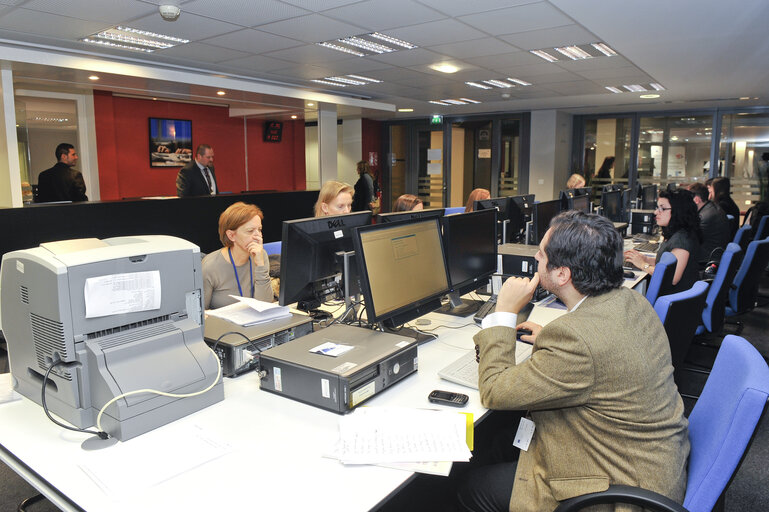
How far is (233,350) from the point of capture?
1.85 meters

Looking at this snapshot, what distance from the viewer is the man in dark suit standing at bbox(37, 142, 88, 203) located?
6.62m

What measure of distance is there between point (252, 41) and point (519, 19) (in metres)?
2.41

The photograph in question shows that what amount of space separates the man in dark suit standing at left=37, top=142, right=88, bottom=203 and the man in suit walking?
6.81 metres

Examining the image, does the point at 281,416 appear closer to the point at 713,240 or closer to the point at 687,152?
the point at 713,240

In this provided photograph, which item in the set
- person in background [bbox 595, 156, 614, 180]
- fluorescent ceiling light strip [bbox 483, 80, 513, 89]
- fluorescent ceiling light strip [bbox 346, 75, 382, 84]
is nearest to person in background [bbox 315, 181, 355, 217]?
fluorescent ceiling light strip [bbox 346, 75, 382, 84]

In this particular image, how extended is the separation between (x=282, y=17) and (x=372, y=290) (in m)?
3.03

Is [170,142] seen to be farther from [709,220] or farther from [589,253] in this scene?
[589,253]

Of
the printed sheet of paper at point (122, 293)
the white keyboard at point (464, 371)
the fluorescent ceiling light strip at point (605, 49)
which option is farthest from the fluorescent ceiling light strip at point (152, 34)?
the white keyboard at point (464, 371)

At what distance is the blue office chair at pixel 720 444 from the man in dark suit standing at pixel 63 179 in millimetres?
7121

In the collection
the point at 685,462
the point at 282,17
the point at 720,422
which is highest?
the point at 282,17

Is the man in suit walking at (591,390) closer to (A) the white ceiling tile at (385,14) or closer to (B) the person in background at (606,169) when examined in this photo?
(A) the white ceiling tile at (385,14)

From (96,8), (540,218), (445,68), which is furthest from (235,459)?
(445,68)

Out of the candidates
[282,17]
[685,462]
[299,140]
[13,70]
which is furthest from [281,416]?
[299,140]

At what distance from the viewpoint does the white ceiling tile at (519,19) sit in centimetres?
386
